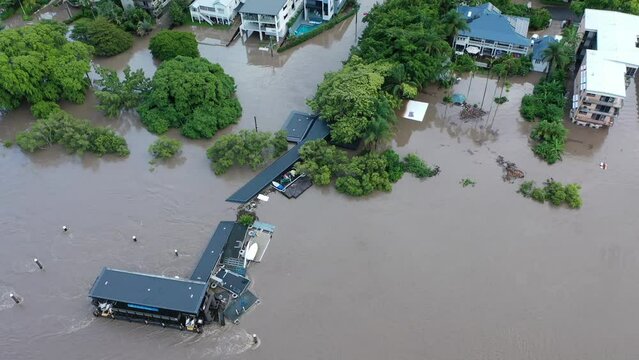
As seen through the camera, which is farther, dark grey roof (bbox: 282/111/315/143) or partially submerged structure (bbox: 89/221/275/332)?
dark grey roof (bbox: 282/111/315/143)

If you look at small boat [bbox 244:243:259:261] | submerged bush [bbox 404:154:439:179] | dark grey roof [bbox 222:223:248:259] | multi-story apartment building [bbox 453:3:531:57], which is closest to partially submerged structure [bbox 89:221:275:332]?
small boat [bbox 244:243:259:261]

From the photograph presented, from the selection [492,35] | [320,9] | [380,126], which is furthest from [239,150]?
[492,35]

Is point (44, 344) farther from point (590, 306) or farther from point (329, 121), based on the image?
point (590, 306)

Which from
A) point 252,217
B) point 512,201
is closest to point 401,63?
point 512,201

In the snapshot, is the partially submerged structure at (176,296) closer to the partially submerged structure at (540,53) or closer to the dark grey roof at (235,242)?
the dark grey roof at (235,242)

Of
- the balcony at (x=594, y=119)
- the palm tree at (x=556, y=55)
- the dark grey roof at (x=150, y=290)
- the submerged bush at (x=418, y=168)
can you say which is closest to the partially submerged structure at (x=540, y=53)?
the palm tree at (x=556, y=55)

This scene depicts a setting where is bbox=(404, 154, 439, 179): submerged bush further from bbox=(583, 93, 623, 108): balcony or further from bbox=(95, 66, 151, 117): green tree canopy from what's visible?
bbox=(95, 66, 151, 117): green tree canopy
